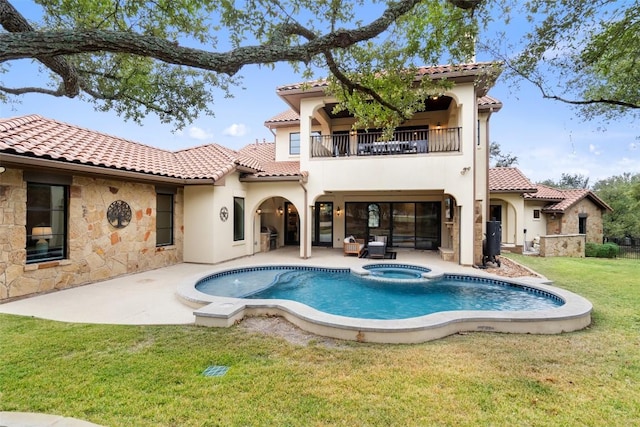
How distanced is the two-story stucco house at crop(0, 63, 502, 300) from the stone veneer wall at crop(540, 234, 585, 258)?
5.55m

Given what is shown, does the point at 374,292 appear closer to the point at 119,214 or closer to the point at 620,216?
the point at 119,214

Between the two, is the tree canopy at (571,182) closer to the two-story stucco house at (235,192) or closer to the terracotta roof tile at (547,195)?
the terracotta roof tile at (547,195)

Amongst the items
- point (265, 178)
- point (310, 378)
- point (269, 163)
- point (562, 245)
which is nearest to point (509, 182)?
point (562, 245)

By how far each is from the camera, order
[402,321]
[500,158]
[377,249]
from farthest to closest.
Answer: [500,158], [377,249], [402,321]

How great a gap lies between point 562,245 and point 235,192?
59.1ft

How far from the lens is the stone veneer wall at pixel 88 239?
7441 mm

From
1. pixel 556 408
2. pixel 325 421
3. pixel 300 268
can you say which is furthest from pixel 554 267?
pixel 325 421

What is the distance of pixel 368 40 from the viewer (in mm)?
6273

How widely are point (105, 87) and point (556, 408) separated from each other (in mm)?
12389

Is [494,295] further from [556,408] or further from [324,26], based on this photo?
[324,26]

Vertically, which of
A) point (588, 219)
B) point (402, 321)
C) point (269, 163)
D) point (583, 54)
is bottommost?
point (402, 321)

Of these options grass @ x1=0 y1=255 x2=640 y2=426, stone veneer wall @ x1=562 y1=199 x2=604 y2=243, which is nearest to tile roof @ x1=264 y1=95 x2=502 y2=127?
stone veneer wall @ x1=562 y1=199 x2=604 y2=243

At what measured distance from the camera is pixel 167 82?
10.1 meters

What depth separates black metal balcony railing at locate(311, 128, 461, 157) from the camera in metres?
13.6
